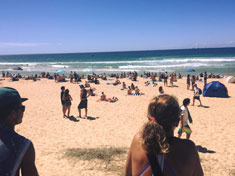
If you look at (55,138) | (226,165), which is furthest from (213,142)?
(55,138)

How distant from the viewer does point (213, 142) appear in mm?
6625

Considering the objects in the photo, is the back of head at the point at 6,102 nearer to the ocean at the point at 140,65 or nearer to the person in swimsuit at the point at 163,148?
the person in swimsuit at the point at 163,148

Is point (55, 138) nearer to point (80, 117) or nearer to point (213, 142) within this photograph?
point (80, 117)

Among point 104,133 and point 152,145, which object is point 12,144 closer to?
point 152,145

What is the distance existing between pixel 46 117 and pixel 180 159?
944cm

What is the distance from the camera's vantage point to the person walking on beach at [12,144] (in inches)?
56.5

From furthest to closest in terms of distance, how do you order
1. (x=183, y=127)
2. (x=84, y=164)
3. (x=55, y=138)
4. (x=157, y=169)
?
(x=55, y=138)
(x=183, y=127)
(x=84, y=164)
(x=157, y=169)

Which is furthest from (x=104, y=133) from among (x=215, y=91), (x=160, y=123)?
(x=215, y=91)

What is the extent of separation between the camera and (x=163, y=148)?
1440 millimetres

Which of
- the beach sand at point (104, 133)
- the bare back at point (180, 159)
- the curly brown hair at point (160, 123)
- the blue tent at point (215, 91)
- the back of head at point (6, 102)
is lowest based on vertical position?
the beach sand at point (104, 133)

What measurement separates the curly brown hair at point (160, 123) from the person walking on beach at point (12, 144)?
949 millimetres

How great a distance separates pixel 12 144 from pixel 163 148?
1.17m

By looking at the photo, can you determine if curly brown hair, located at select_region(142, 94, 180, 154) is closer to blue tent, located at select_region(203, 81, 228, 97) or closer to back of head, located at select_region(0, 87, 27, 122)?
back of head, located at select_region(0, 87, 27, 122)

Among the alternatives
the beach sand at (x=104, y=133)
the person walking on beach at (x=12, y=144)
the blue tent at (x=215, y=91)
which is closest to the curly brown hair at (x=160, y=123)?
the person walking on beach at (x=12, y=144)
